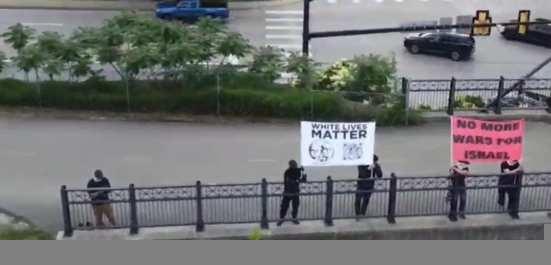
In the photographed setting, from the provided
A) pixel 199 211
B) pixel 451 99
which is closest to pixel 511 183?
pixel 199 211

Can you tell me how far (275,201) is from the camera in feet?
51.3

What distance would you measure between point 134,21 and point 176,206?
9.12 metres

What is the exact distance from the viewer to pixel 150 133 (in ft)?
67.5

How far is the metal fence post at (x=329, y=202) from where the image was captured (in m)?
14.7

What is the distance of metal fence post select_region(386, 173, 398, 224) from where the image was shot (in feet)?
48.2

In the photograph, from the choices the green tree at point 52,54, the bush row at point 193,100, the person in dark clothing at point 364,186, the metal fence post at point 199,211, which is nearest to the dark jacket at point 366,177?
the person in dark clothing at point 364,186

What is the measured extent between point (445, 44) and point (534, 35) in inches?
184

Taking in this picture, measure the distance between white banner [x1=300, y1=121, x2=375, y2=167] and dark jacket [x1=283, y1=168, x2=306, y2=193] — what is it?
1.01 ft

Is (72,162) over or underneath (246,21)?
underneath

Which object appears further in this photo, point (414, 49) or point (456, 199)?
point (414, 49)

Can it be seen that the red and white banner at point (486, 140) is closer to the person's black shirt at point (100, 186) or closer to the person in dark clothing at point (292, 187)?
the person in dark clothing at point (292, 187)

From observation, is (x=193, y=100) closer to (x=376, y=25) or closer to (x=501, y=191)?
(x=501, y=191)

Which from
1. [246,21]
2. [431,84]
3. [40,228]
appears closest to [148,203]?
[40,228]

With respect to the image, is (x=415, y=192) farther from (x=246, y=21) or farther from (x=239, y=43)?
(x=246, y=21)
